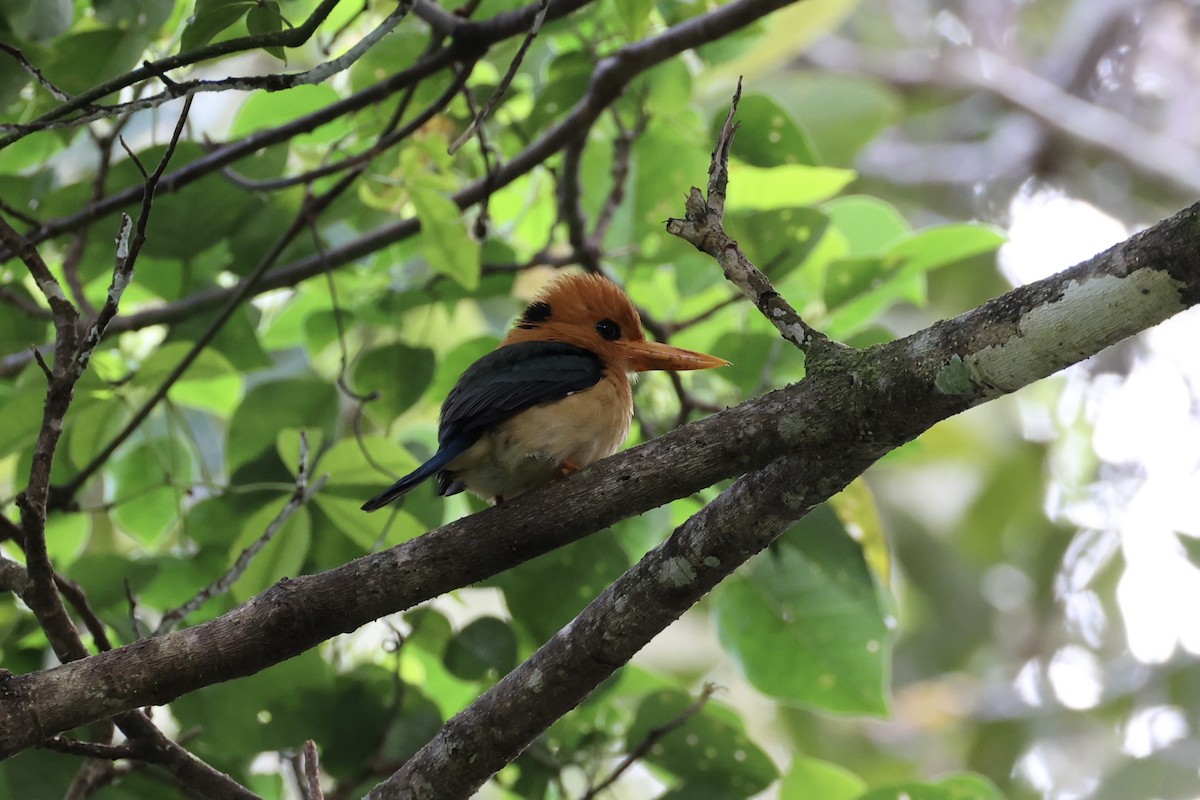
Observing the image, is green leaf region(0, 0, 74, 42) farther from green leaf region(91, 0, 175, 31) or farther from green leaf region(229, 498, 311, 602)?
green leaf region(229, 498, 311, 602)

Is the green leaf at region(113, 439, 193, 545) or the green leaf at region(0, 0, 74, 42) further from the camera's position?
the green leaf at region(113, 439, 193, 545)

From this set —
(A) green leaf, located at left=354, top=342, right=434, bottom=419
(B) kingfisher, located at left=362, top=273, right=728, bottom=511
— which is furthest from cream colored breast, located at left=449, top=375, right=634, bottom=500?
(A) green leaf, located at left=354, top=342, right=434, bottom=419

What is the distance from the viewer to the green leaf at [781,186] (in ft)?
12.6

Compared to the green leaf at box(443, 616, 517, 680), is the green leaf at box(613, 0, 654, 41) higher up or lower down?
higher up

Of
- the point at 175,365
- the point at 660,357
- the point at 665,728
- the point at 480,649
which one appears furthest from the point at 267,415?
the point at 665,728

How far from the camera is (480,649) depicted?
11.1 feet

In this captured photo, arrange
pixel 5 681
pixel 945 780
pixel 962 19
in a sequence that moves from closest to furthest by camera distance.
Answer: pixel 5 681, pixel 945 780, pixel 962 19

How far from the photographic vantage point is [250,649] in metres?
2.19

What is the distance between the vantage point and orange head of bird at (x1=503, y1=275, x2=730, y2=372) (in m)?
3.54

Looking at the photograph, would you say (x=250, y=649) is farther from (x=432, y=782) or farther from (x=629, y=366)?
(x=629, y=366)

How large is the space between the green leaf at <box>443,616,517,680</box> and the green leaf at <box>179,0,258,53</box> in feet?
5.64

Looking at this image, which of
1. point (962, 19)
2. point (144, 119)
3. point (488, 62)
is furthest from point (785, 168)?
point (962, 19)

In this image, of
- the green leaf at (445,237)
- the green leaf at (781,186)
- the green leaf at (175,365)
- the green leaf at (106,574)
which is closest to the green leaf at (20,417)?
the green leaf at (175,365)

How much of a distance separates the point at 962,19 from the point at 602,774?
304 inches
